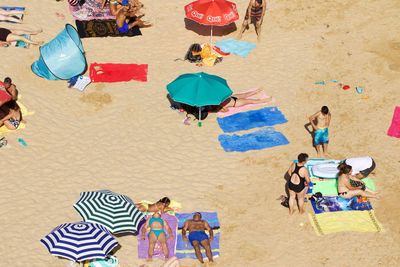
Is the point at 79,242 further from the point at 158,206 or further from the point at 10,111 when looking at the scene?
the point at 10,111

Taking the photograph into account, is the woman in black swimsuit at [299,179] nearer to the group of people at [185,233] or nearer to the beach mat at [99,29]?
the group of people at [185,233]

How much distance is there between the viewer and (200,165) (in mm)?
16328

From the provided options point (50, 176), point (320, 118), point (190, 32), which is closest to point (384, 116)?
point (320, 118)

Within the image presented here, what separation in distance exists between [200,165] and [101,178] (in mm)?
2617

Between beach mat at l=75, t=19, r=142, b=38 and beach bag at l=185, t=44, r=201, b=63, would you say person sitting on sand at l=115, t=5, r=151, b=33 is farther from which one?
beach bag at l=185, t=44, r=201, b=63

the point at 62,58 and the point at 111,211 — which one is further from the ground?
the point at 62,58

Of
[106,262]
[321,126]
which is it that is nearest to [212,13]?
[321,126]

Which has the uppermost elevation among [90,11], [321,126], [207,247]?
[90,11]

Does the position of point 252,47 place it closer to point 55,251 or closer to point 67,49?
point 67,49

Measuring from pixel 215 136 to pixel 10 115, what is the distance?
572 centimetres

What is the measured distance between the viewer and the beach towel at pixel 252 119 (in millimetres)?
17625

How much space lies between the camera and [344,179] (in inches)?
595

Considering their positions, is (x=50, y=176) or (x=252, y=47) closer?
(x=50, y=176)

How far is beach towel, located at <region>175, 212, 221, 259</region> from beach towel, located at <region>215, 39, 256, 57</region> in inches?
290
